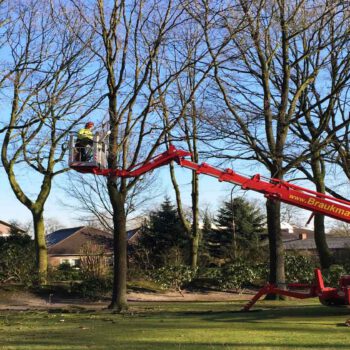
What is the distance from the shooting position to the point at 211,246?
42.8 m

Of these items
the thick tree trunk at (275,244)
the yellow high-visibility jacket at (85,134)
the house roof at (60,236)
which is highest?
the house roof at (60,236)

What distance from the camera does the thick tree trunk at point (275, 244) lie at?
19.3 meters

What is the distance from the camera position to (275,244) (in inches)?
768

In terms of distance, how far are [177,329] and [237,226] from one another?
106ft

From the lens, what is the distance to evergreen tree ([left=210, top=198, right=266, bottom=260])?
1648 inches

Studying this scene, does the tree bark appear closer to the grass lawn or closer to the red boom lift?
the grass lawn

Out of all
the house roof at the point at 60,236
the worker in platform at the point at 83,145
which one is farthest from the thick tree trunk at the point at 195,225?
the house roof at the point at 60,236

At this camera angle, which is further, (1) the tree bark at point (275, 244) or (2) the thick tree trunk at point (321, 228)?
(2) the thick tree trunk at point (321, 228)

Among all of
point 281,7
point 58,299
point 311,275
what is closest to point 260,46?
point 281,7

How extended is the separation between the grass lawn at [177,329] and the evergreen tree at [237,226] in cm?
2683

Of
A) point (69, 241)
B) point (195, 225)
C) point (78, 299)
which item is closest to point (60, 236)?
point (69, 241)

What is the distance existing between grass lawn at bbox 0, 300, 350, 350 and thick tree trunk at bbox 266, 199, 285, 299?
453cm

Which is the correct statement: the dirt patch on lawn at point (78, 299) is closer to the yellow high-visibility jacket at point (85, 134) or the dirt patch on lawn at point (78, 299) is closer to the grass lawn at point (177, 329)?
the grass lawn at point (177, 329)

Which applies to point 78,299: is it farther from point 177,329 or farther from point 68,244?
point 68,244
